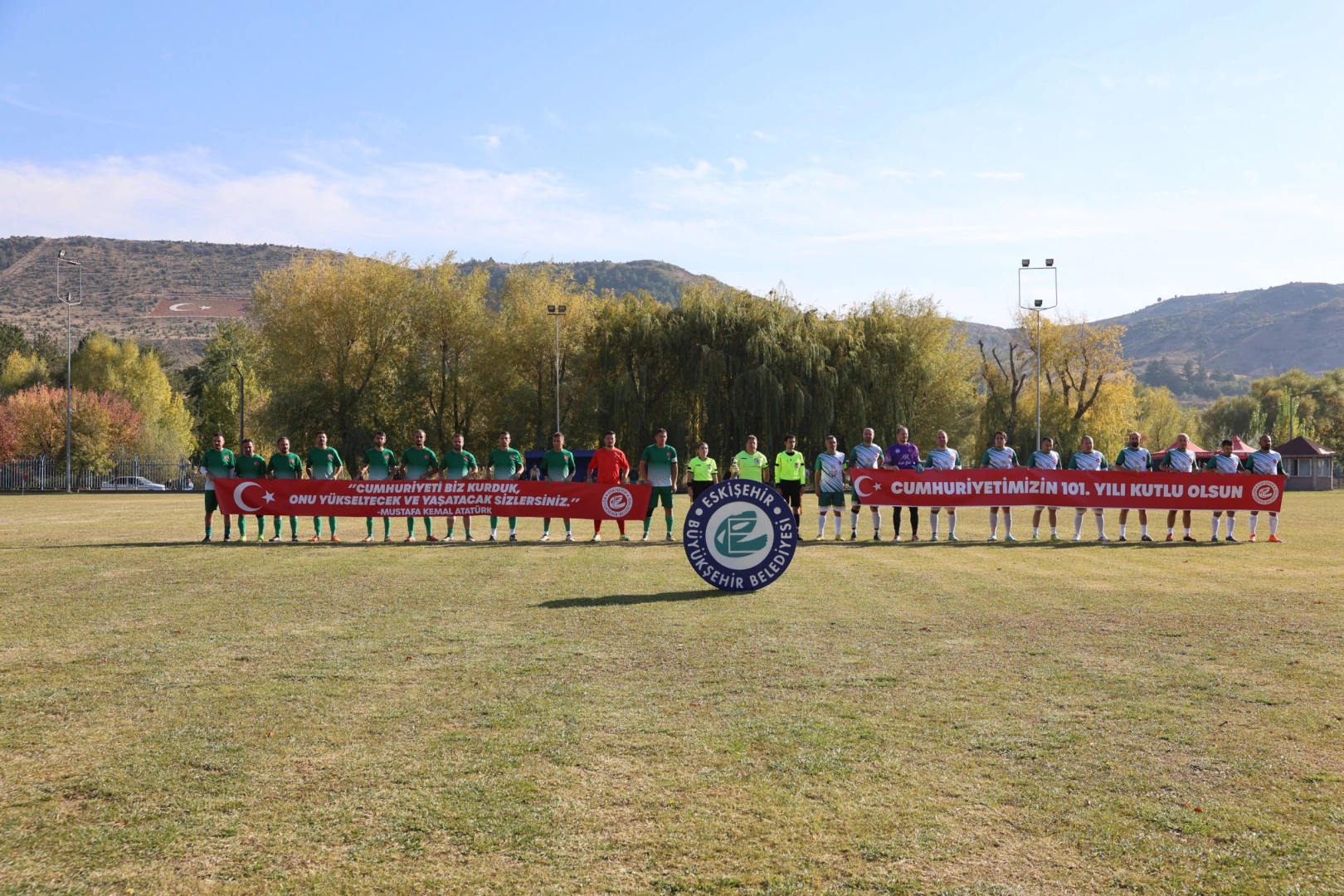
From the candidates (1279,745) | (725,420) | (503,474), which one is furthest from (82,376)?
(1279,745)

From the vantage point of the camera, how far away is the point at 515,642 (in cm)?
855

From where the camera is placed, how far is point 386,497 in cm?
1916

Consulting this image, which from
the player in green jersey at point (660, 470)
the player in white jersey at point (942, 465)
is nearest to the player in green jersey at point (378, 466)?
the player in green jersey at point (660, 470)

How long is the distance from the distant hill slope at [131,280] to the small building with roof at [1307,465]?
9275cm

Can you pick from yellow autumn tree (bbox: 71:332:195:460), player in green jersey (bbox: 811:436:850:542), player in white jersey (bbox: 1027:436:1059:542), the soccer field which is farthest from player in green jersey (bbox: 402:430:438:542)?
yellow autumn tree (bbox: 71:332:195:460)

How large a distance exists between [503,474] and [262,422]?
38549mm

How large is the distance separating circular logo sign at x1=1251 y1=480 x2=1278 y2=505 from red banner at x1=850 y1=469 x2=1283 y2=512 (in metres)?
0.29

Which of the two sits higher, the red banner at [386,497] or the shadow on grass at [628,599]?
the red banner at [386,497]

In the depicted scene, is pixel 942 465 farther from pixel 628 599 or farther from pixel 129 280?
pixel 129 280

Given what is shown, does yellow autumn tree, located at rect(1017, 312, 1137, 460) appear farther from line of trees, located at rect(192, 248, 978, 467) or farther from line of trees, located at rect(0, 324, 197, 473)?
line of trees, located at rect(0, 324, 197, 473)

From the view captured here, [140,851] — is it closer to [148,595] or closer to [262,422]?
[148,595]

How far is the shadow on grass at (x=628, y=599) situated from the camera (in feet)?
35.2

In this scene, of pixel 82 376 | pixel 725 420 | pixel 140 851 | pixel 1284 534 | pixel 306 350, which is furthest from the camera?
pixel 82 376

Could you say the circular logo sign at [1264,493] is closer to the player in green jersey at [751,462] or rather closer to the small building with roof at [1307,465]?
the player in green jersey at [751,462]
